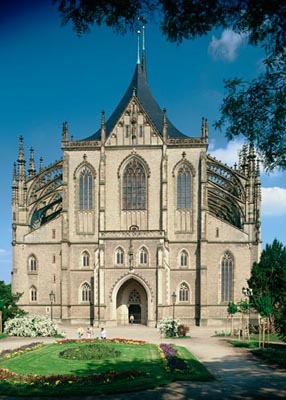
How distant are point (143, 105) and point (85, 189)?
12.8 m

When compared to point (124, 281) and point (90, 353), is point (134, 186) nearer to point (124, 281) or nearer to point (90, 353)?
point (124, 281)

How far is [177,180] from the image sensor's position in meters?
51.9

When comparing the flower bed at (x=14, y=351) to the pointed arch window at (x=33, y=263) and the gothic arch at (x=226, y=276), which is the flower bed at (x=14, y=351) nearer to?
the pointed arch window at (x=33, y=263)

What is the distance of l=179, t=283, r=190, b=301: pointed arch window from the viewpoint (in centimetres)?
5038

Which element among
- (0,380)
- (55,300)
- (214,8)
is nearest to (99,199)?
(55,300)

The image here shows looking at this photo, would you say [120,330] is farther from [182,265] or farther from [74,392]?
[74,392]

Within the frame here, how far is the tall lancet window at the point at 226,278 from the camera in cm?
5034

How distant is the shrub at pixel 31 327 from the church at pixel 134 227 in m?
9.30

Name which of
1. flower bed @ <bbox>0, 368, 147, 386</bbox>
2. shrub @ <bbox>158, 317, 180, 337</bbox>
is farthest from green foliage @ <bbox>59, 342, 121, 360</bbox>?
shrub @ <bbox>158, 317, 180, 337</bbox>

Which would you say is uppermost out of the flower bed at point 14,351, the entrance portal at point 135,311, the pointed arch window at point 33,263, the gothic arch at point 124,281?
the pointed arch window at point 33,263

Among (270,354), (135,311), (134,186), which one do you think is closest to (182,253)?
(135,311)

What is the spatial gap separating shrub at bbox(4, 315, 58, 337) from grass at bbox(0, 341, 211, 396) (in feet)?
30.6

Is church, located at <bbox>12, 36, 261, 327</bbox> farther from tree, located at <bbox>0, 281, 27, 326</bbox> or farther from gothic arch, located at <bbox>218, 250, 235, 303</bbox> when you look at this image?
tree, located at <bbox>0, 281, 27, 326</bbox>

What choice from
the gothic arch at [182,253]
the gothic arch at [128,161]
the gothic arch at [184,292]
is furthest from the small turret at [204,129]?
the gothic arch at [184,292]
